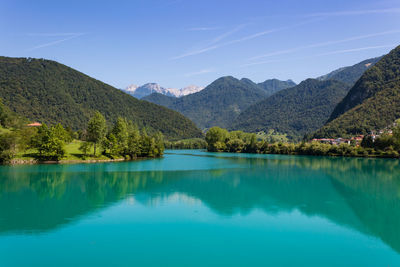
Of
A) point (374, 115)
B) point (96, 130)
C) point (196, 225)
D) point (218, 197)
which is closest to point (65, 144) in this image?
point (96, 130)

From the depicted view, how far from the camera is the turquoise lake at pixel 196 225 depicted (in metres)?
14.6

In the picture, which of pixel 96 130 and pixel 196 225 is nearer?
pixel 196 225

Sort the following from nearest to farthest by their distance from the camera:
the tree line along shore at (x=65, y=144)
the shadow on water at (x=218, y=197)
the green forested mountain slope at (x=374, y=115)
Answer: the shadow on water at (x=218, y=197) < the tree line along shore at (x=65, y=144) < the green forested mountain slope at (x=374, y=115)

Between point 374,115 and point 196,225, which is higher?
point 374,115

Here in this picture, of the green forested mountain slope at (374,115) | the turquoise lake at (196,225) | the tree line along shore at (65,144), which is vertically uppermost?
the green forested mountain slope at (374,115)

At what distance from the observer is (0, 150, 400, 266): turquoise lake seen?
1455 cm

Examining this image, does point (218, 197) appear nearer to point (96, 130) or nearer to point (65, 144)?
point (96, 130)

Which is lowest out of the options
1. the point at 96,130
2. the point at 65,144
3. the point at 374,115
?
the point at 65,144

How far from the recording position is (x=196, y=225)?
19953 mm

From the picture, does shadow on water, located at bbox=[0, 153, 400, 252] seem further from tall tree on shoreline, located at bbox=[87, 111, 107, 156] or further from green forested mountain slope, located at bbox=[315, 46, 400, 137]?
green forested mountain slope, located at bbox=[315, 46, 400, 137]

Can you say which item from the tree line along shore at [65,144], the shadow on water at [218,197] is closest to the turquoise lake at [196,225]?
the shadow on water at [218,197]

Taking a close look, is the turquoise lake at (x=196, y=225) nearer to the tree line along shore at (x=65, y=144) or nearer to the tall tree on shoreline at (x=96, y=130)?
the tree line along shore at (x=65, y=144)

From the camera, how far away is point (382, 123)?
15412 cm

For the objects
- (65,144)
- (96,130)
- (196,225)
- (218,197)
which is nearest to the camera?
(196,225)
